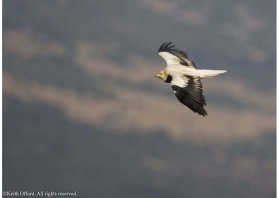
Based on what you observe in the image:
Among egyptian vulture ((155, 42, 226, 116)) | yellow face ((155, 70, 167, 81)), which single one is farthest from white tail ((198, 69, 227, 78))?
yellow face ((155, 70, 167, 81))

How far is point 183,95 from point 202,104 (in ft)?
3.91

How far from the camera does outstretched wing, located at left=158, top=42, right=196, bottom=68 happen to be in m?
49.9

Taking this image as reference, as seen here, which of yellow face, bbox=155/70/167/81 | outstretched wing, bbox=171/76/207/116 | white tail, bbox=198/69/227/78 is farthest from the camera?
yellow face, bbox=155/70/167/81

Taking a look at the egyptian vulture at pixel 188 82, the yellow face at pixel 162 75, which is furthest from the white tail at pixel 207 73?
the yellow face at pixel 162 75

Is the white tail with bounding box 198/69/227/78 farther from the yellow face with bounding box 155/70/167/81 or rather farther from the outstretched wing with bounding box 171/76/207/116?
the yellow face with bounding box 155/70/167/81

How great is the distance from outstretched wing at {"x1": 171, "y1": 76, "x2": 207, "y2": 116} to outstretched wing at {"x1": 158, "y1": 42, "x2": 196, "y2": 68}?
3.20m

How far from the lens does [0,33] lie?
2163 inches

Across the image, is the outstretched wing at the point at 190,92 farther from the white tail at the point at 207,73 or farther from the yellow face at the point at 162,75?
the yellow face at the point at 162,75

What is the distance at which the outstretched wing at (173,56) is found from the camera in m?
49.9

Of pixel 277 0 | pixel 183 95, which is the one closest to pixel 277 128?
pixel 277 0

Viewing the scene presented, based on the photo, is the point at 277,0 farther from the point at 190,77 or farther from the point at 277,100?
the point at 190,77

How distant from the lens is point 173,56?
50562 millimetres

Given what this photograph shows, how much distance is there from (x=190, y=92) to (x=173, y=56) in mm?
5318

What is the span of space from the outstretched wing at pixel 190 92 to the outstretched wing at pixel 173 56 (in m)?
3.20
